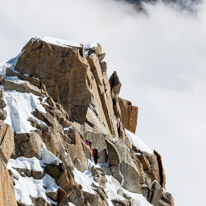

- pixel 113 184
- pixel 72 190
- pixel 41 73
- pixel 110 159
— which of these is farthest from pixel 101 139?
pixel 72 190

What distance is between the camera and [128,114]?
69.8m

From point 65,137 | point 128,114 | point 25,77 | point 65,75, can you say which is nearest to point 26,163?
point 65,137

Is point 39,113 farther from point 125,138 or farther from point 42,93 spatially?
point 125,138

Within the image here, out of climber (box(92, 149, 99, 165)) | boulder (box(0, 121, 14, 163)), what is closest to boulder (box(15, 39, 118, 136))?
climber (box(92, 149, 99, 165))

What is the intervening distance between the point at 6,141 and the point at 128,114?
36.2 metres

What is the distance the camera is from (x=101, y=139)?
165ft

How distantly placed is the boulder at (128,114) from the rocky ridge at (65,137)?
12.2ft

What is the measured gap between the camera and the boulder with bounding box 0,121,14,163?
34619 millimetres

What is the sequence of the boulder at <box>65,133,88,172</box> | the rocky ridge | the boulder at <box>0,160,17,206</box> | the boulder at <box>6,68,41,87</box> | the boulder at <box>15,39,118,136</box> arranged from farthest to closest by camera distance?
the boulder at <box>15,39,118,136</box>
the boulder at <box>6,68,41,87</box>
the boulder at <box>65,133,88,172</box>
the rocky ridge
the boulder at <box>0,160,17,206</box>

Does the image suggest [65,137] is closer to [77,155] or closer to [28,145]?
[77,155]

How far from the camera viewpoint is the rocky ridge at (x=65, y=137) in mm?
35531

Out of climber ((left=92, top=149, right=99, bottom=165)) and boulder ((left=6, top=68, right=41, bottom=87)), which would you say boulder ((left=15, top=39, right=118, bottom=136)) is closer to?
boulder ((left=6, top=68, right=41, bottom=87))

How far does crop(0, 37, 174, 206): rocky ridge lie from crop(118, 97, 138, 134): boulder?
12.2ft

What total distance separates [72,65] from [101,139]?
31.3 feet
